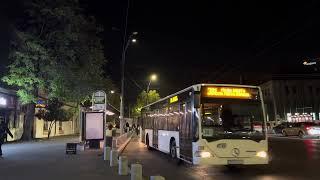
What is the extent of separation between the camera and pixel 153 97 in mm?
83188

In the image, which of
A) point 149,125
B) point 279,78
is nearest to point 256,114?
point 149,125

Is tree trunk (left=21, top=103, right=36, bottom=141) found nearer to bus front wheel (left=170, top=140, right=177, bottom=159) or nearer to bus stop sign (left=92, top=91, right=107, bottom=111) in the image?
bus stop sign (left=92, top=91, right=107, bottom=111)

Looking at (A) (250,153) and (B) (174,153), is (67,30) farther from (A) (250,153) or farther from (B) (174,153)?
(A) (250,153)

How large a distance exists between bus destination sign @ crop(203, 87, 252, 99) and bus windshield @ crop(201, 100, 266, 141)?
248 mm

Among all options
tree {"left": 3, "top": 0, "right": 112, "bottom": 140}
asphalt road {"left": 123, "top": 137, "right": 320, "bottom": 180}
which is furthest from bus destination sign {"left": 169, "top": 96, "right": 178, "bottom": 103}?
tree {"left": 3, "top": 0, "right": 112, "bottom": 140}

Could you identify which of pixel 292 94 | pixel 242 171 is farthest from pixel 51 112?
pixel 292 94

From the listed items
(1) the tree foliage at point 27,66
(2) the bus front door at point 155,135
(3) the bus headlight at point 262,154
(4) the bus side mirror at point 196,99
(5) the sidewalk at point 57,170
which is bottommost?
(5) the sidewalk at point 57,170

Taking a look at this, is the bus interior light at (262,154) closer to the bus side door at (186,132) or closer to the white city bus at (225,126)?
the white city bus at (225,126)

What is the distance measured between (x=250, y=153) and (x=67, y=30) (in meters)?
21.9

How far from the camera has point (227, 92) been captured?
15.0 m

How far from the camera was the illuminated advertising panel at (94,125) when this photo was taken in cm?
2445

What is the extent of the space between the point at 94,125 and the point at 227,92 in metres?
11.7

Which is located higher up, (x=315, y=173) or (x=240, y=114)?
(x=240, y=114)

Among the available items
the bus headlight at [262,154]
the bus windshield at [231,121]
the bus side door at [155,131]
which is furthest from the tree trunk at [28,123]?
the bus headlight at [262,154]
